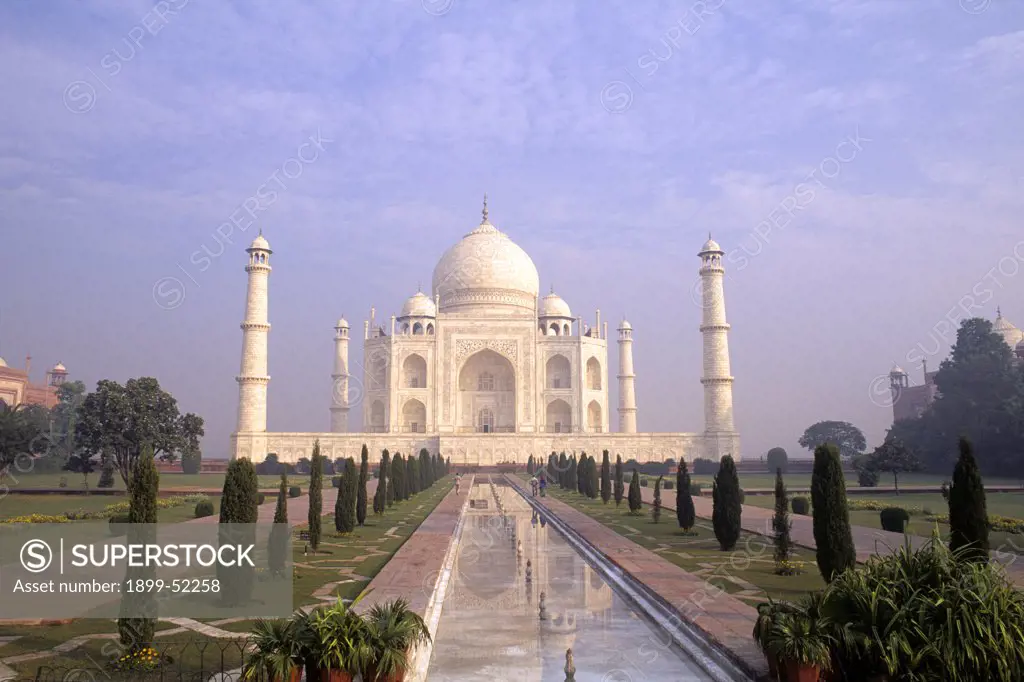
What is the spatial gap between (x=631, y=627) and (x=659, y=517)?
10255 millimetres

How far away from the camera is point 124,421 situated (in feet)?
78.5

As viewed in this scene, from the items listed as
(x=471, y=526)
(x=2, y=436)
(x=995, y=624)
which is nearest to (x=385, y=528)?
(x=471, y=526)

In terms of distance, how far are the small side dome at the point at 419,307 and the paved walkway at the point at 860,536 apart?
27240 millimetres

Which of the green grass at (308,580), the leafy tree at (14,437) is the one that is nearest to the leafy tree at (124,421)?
the leafy tree at (14,437)

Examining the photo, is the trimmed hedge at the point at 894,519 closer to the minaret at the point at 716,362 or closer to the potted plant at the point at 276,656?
the potted plant at the point at 276,656

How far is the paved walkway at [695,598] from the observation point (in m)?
5.96

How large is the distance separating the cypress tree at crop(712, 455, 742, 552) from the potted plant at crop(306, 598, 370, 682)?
786cm

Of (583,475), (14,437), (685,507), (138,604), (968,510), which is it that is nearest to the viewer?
(138,604)

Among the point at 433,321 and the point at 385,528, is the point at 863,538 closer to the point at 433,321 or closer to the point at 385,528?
the point at 385,528

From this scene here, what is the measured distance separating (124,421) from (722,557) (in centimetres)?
1936

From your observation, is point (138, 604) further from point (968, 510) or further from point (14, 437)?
point (14, 437)

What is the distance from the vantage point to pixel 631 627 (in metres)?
6.94

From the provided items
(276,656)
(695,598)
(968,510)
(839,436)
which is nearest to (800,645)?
(695,598)

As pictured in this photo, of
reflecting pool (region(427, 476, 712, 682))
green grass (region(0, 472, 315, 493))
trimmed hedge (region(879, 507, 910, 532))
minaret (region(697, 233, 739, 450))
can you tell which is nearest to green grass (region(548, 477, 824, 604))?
reflecting pool (region(427, 476, 712, 682))
